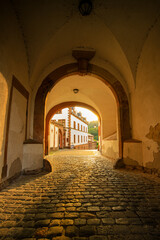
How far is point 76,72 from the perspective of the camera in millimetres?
4793

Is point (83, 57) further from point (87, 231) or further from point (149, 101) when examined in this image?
point (87, 231)

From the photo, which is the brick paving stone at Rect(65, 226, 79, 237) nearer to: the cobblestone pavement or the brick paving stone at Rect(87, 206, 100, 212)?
the cobblestone pavement

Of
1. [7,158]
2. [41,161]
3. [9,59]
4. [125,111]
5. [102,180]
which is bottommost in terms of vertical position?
[102,180]

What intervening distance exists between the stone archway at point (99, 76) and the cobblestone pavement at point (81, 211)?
194cm

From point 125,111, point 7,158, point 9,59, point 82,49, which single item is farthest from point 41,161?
point 82,49

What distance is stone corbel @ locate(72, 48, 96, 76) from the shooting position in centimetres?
435

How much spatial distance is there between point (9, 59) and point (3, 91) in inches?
33.5

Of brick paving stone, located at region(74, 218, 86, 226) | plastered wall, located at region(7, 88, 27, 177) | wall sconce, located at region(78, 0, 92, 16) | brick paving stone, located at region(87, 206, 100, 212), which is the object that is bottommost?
brick paving stone, located at region(87, 206, 100, 212)

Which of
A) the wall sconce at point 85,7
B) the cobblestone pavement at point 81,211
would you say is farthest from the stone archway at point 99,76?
the cobblestone pavement at point 81,211

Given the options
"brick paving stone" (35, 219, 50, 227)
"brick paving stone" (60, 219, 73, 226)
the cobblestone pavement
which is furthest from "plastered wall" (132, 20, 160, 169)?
"brick paving stone" (35, 219, 50, 227)

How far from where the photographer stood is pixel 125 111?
4.46 metres

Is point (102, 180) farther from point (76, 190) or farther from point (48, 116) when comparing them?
point (48, 116)

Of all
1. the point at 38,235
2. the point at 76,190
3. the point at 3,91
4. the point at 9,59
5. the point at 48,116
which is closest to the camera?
the point at 38,235

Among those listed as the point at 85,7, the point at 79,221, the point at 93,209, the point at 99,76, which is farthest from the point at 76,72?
the point at 79,221
